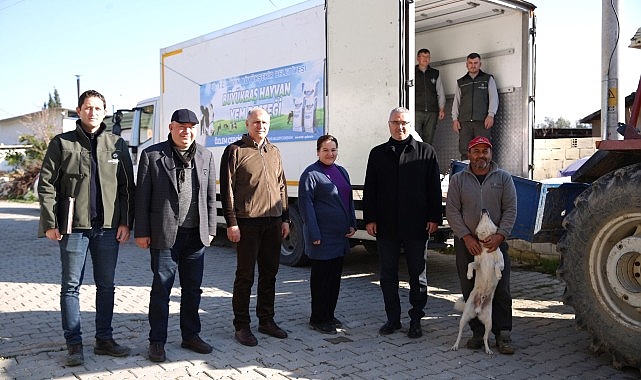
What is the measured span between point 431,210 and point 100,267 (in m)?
2.65

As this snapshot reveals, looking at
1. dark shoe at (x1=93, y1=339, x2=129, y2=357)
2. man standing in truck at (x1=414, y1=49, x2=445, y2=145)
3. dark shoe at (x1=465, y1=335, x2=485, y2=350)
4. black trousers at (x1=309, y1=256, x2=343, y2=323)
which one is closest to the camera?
dark shoe at (x1=93, y1=339, x2=129, y2=357)

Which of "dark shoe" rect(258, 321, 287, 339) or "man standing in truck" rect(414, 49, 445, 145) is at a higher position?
"man standing in truck" rect(414, 49, 445, 145)

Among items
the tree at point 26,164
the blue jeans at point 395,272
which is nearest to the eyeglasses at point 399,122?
the blue jeans at point 395,272

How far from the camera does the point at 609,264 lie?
13.1ft

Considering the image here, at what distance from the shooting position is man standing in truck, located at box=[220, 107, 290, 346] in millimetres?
4723

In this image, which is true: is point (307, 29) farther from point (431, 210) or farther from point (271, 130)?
point (431, 210)

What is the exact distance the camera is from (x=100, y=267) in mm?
4289

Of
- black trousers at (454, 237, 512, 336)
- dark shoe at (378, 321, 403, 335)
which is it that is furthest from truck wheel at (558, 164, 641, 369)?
dark shoe at (378, 321, 403, 335)

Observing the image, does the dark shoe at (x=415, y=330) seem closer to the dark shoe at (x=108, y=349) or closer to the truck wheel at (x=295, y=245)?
the dark shoe at (x=108, y=349)

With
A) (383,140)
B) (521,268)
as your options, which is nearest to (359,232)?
(383,140)

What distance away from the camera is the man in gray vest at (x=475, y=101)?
23.9ft

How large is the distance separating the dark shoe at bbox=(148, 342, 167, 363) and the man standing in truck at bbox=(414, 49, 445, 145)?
470 centimetres

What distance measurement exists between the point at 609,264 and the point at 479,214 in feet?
3.16

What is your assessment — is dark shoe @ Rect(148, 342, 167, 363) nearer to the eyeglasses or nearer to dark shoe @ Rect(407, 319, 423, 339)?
dark shoe @ Rect(407, 319, 423, 339)
